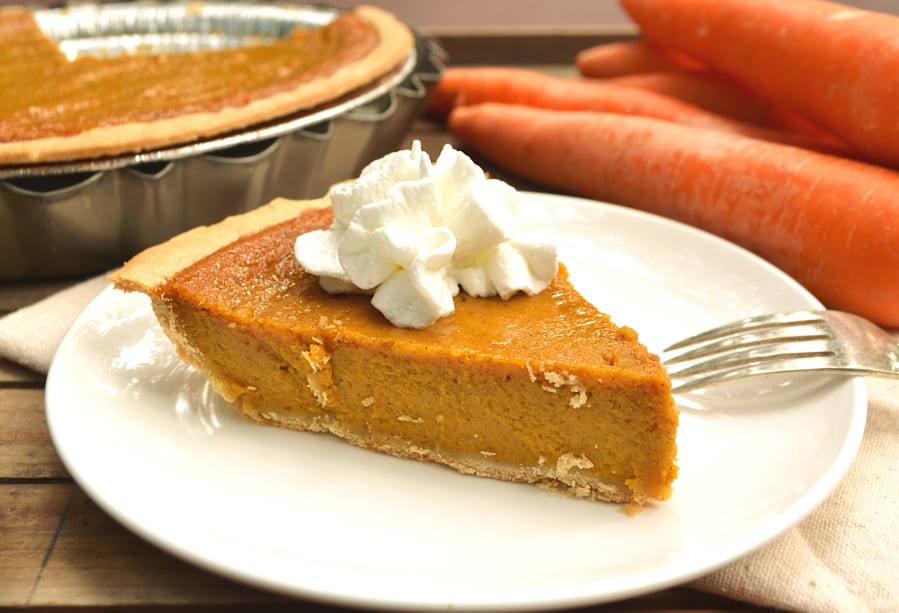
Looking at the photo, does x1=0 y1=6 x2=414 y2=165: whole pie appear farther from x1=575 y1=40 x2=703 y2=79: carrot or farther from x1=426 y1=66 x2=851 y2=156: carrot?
x1=575 y1=40 x2=703 y2=79: carrot

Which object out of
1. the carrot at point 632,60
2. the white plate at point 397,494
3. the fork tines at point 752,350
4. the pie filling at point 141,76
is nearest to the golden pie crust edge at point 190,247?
the white plate at point 397,494

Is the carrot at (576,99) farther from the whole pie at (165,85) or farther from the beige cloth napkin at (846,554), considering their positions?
the beige cloth napkin at (846,554)

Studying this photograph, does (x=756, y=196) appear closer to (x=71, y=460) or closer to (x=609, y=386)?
(x=609, y=386)

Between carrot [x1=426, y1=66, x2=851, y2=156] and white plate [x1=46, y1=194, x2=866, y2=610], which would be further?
carrot [x1=426, y1=66, x2=851, y2=156]

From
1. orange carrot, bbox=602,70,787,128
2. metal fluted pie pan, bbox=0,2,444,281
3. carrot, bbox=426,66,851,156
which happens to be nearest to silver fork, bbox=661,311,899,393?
carrot, bbox=426,66,851,156

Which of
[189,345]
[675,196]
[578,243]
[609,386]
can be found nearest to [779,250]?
[675,196]
